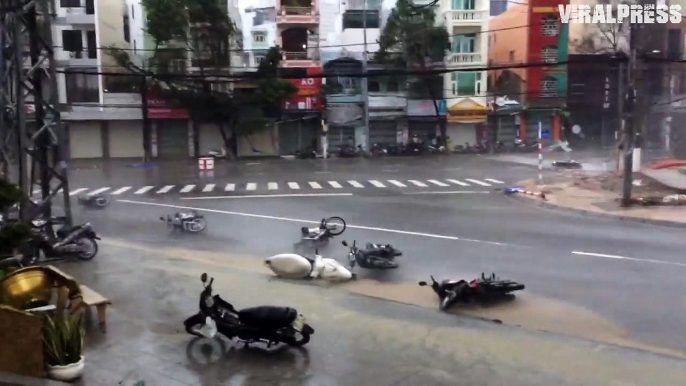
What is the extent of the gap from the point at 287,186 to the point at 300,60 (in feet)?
65.8

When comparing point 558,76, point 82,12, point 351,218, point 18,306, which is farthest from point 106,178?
point 558,76

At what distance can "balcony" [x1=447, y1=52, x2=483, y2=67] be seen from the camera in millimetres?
48156

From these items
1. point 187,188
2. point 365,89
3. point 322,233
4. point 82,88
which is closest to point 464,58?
point 365,89

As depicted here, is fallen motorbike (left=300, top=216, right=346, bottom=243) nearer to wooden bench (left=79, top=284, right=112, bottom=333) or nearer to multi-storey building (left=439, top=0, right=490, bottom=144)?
wooden bench (left=79, top=284, right=112, bottom=333)

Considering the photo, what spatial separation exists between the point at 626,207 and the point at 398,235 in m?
8.53

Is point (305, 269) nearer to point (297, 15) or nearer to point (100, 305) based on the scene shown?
point (100, 305)

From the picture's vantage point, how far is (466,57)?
1903 inches

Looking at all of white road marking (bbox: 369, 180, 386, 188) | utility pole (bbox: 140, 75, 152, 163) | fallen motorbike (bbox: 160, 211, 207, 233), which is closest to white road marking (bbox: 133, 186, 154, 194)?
white road marking (bbox: 369, 180, 386, 188)

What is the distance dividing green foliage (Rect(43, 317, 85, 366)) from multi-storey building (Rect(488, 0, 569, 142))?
44746 millimetres

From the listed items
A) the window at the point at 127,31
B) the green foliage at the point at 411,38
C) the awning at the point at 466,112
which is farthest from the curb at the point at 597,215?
the window at the point at 127,31

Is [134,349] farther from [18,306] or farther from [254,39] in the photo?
[254,39]

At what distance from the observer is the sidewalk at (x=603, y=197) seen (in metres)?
18.9

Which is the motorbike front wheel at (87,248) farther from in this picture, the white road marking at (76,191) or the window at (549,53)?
the window at (549,53)

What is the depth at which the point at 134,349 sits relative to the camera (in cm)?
757
